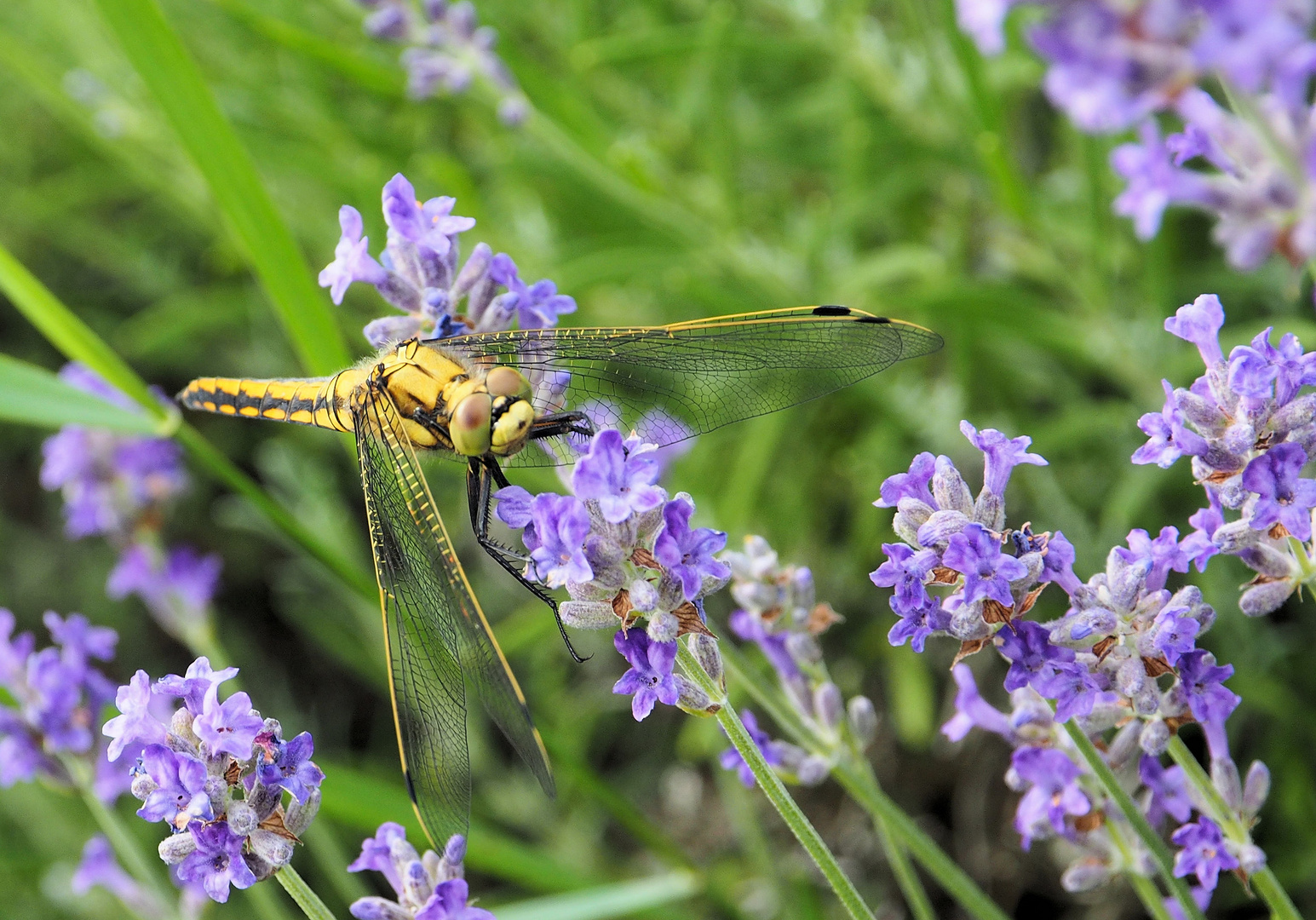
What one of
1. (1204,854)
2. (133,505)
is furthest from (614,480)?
(133,505)

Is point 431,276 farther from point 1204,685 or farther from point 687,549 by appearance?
point 1204,685

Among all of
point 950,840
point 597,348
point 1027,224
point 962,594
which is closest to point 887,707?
point 950,840

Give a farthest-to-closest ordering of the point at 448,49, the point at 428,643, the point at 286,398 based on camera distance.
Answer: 1. the point at 448,49
2. the point at 286,398
3. the point at 428,643

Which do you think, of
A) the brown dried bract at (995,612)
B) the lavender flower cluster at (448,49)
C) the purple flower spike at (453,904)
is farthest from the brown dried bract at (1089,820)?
the lavender flower cluster at (448,49)

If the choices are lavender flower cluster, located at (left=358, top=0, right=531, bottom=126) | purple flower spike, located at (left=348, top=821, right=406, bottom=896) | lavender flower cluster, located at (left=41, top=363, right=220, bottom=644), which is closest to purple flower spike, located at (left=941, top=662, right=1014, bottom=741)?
purple flower spike, located at (left=348, top=821, right=406, bottom=896)

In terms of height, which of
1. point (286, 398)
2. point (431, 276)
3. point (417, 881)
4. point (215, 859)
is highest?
point (286, 398)
